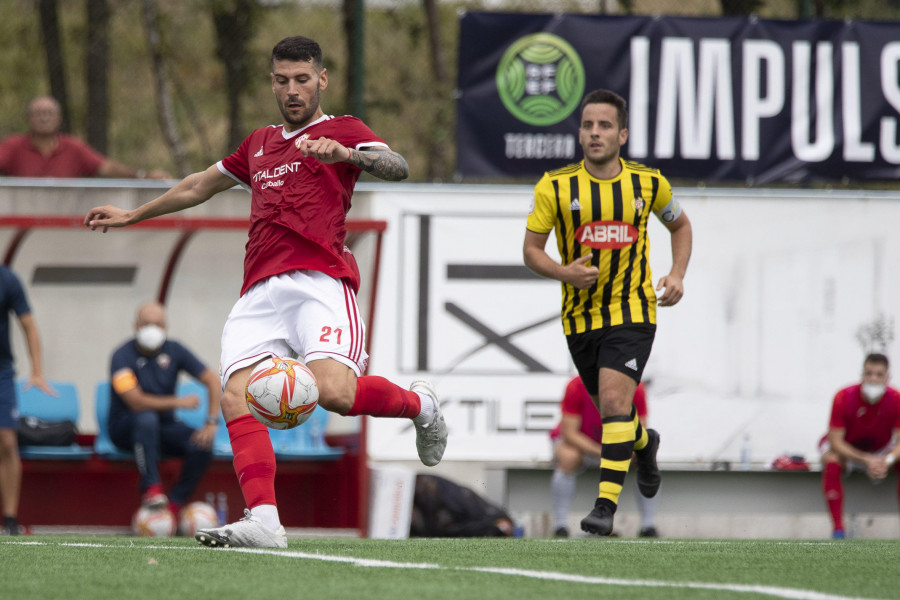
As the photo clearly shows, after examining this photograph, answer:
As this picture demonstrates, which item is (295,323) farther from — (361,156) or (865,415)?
(865,415)

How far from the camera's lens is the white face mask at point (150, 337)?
31.8ft

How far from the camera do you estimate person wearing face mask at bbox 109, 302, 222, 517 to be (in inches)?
370

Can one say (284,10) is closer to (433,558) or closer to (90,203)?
(90,203)

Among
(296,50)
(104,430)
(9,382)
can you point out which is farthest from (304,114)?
(104,430)

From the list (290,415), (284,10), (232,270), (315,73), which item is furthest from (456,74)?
(290,415)

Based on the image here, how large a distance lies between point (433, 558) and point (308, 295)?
114 cm

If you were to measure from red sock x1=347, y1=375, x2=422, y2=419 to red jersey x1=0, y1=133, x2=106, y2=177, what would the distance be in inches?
226

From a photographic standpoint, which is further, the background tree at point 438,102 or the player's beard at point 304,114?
the background tree at point 438,102

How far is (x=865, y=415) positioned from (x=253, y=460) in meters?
6.26

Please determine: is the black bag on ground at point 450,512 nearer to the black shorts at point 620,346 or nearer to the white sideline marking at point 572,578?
the black shorts at point 620,346

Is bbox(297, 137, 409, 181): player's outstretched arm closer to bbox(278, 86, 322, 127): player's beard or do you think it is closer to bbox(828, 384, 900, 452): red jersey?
bbox(278, 86, 322, 127): player's beard

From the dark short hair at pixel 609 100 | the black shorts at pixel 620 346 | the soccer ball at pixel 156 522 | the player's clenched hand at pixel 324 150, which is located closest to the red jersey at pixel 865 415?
the black shorts at pixel 620 346

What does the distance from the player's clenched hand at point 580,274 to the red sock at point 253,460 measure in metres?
1.61

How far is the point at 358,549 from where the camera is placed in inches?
208
